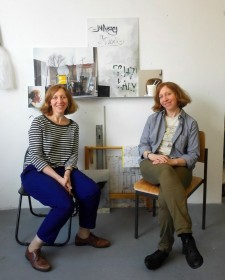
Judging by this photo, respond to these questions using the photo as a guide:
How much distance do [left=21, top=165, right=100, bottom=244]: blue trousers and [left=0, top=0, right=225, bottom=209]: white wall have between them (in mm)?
652

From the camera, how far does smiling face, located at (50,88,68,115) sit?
199 centimetres

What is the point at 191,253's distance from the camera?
1535mm

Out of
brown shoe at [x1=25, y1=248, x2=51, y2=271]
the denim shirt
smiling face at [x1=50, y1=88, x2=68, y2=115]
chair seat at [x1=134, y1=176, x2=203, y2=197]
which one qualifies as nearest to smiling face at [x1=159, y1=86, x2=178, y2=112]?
the denim shirt

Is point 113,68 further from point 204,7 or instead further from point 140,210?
point 140,210

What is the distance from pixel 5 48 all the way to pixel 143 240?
193 centimetres

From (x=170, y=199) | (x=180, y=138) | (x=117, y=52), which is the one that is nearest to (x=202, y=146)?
(x=180, y=138)

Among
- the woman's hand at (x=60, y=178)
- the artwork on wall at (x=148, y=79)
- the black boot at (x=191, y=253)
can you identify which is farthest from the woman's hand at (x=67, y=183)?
the artwork on wall at (x=148, y=79)

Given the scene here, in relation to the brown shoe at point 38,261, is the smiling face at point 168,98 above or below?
above

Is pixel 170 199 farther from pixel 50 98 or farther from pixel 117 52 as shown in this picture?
pixel 117 52

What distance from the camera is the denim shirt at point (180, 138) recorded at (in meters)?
2.03

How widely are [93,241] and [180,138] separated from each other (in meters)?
0.98

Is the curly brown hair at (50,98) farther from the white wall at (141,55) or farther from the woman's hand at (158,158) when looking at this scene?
the woman's hand at (158,158)

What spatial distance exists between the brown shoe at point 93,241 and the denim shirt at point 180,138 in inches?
28.0

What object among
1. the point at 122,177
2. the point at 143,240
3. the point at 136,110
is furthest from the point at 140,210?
the point at 136,110
